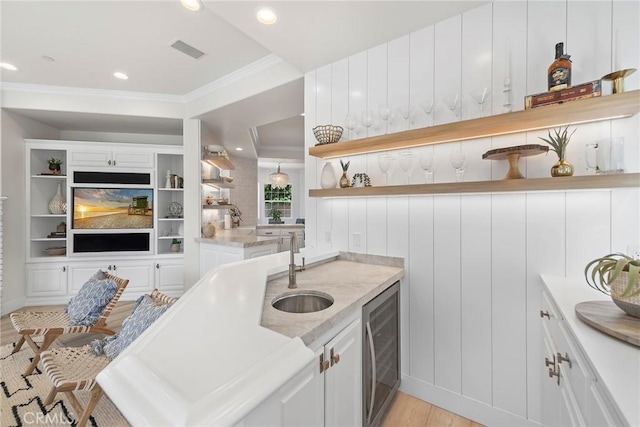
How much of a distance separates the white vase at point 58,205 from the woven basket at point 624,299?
5.79 meters

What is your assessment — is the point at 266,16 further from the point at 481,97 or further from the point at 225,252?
the point at 225,252

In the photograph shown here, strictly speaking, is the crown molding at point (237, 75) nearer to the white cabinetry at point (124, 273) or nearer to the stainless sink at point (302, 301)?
the stainless sink at point (302, 301)

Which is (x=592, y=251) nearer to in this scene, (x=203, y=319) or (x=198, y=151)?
(x=203, y=319)

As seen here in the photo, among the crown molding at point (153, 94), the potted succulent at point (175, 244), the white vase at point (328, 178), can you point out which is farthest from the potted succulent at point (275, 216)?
the white vase at point (328, 178)

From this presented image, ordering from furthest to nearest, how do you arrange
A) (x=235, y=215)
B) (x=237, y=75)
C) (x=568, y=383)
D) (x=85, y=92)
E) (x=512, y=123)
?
(x=235, y=215), (x=85, y=92), (x=237, y=75), (x=512, y=123), (x=568, y=383)

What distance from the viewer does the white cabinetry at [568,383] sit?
717 millimetres

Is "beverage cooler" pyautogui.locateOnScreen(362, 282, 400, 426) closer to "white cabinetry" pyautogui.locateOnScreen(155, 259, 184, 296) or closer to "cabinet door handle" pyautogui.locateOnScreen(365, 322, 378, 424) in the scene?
"cabinet door handle" pyautogui.locateOnScreen(365, 322, 378, 424)

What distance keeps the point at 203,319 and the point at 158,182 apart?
3903 millimetres

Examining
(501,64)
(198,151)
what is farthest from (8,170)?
(501,64)

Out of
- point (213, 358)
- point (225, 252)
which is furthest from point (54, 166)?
point (213, 358)

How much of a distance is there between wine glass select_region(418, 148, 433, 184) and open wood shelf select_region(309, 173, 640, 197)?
157 mm

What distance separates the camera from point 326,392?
44.0 inches

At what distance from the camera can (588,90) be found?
1.31 metres

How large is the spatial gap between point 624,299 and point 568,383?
1.27 ft
